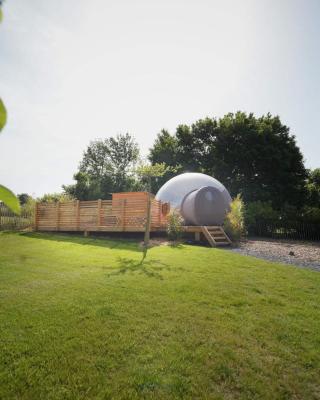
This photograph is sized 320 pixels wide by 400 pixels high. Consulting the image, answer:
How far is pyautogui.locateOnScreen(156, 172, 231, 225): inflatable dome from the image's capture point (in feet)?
52.3

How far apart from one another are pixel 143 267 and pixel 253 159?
26.6 m

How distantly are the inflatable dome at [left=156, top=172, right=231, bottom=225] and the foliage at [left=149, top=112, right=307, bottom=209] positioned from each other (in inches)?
541

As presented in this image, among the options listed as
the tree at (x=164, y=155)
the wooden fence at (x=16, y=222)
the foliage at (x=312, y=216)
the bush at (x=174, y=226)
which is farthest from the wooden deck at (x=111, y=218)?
the tree at (x=164, y=155)

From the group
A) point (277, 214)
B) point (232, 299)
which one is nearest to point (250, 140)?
point (277, 214)

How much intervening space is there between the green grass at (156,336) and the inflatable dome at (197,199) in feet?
29.6

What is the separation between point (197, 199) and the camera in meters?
15.9

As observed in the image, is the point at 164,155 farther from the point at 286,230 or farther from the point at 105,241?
the point at 105,241

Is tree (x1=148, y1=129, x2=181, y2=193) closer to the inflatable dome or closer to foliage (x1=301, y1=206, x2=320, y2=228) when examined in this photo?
the inflatable dome

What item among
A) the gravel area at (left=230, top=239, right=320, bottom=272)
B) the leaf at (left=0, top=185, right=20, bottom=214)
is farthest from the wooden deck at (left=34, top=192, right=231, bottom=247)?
the leaf at (left=0, top=185, right=20, bottom=214)

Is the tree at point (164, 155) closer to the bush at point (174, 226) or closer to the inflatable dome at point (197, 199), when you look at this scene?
the inflatable dome at point (197, 199)

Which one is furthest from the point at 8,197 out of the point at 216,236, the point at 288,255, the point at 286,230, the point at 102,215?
the point at 286,230

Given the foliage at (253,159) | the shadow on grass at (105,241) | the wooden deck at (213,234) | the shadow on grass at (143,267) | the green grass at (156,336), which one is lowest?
the green grass at (156,336)

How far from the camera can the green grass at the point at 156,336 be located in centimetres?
285

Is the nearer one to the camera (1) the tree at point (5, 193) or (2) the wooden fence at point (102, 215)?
(1) the tree at point (5, 193)
